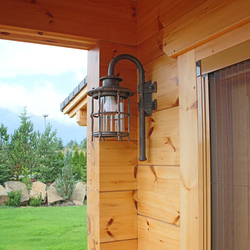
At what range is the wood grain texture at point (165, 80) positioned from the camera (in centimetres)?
129

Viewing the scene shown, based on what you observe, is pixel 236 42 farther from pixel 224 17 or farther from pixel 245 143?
pixel 245 143

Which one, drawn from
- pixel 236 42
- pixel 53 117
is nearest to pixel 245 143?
pixel 236 42

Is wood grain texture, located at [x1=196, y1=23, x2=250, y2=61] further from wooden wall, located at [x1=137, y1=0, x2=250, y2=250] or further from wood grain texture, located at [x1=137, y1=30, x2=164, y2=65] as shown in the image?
wood grain texture, located at [x1=137, y1=30, x2=164, y2=65]

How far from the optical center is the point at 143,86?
1.42 meters

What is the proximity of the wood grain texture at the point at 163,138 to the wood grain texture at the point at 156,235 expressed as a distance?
28 centimetres

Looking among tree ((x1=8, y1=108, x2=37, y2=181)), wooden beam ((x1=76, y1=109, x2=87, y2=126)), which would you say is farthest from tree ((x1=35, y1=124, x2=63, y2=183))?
wooden beam ((x1=76, y1=109, x2=87, y2=126))

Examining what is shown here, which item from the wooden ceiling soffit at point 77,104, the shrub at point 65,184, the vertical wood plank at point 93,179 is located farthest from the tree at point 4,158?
the vertical wood plank at point 93,179

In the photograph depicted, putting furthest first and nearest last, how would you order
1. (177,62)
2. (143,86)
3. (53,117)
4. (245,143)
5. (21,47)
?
(21,47)
(53,117)
(143,86)
(177,62)
(245,143)

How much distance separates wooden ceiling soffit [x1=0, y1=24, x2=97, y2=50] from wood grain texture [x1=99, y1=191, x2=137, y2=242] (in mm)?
817

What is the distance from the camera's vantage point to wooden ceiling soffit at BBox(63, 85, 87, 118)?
9.98ft

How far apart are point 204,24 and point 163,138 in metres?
0.53

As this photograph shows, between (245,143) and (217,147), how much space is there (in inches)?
4.6

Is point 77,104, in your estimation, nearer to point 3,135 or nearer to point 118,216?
point 118,216

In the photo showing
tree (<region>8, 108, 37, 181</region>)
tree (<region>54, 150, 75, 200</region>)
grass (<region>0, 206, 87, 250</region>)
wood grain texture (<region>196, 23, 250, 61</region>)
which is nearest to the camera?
wood grain texture (<region>196, 23, 250, 61</region>)
